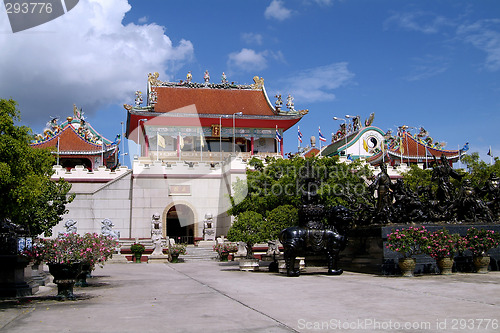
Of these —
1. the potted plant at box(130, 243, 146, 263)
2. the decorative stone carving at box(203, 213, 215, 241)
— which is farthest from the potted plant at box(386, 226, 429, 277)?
the decorative stone carving at box(203, 213, 215, 241)

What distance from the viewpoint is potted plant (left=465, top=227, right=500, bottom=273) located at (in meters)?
12.6

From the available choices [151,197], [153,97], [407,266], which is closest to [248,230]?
[407,266]

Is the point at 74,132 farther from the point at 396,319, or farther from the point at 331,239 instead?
the point at 396,319

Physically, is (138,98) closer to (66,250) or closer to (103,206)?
(103,206)

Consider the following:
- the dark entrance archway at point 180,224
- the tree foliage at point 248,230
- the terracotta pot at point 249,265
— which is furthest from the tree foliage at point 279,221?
the dark entrance archway at point 180,224

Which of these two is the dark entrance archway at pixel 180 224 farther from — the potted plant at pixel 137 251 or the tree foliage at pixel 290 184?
the tree foliage at pixel 290 184

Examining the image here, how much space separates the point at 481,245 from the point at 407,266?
86.4 inches

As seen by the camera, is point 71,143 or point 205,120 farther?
point 71,143

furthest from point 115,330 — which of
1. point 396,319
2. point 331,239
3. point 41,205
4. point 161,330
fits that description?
point 41,205

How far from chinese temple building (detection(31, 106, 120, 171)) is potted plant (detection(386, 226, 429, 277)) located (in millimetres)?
32341

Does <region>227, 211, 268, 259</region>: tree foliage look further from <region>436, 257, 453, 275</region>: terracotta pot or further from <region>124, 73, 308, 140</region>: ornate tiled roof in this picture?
<region>124, 73, 308, 140</region>: ornate tiled roof

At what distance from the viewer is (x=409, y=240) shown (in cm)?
1202

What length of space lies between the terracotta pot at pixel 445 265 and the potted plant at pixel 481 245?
2.30 ft

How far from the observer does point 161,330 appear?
6.05 m
